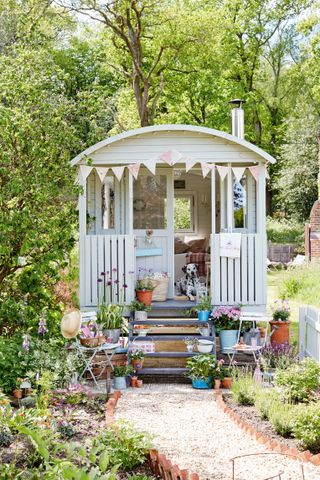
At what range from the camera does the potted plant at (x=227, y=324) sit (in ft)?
33.6

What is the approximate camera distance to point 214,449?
6.24m

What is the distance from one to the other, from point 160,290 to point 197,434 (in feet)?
15.5

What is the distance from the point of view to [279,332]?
10.5 meters

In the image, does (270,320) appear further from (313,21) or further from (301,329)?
(313,21)

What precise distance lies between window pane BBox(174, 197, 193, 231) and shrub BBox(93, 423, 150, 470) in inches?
323

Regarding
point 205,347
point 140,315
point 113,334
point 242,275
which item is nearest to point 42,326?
point 113,334

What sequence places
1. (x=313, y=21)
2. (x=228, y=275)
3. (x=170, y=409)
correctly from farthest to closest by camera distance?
(x=313, y=21), (x=228, y=275), (x=170, y=409)

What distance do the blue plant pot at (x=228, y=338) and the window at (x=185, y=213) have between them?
3.89 meters

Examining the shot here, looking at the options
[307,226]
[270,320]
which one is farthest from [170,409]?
[307,226]

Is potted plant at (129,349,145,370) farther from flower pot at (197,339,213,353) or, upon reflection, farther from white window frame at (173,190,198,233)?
white window frame at (173,190,198,233)

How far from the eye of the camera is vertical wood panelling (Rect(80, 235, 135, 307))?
1091 centimetres

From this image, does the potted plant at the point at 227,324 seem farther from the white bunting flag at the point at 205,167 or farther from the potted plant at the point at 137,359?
the white bunting flag at the point at 205,167

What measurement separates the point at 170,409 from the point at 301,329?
10.2 feet

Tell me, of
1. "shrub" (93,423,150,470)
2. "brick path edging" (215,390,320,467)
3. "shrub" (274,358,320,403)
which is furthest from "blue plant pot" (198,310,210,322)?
"shrub" (93,423,150,470)
